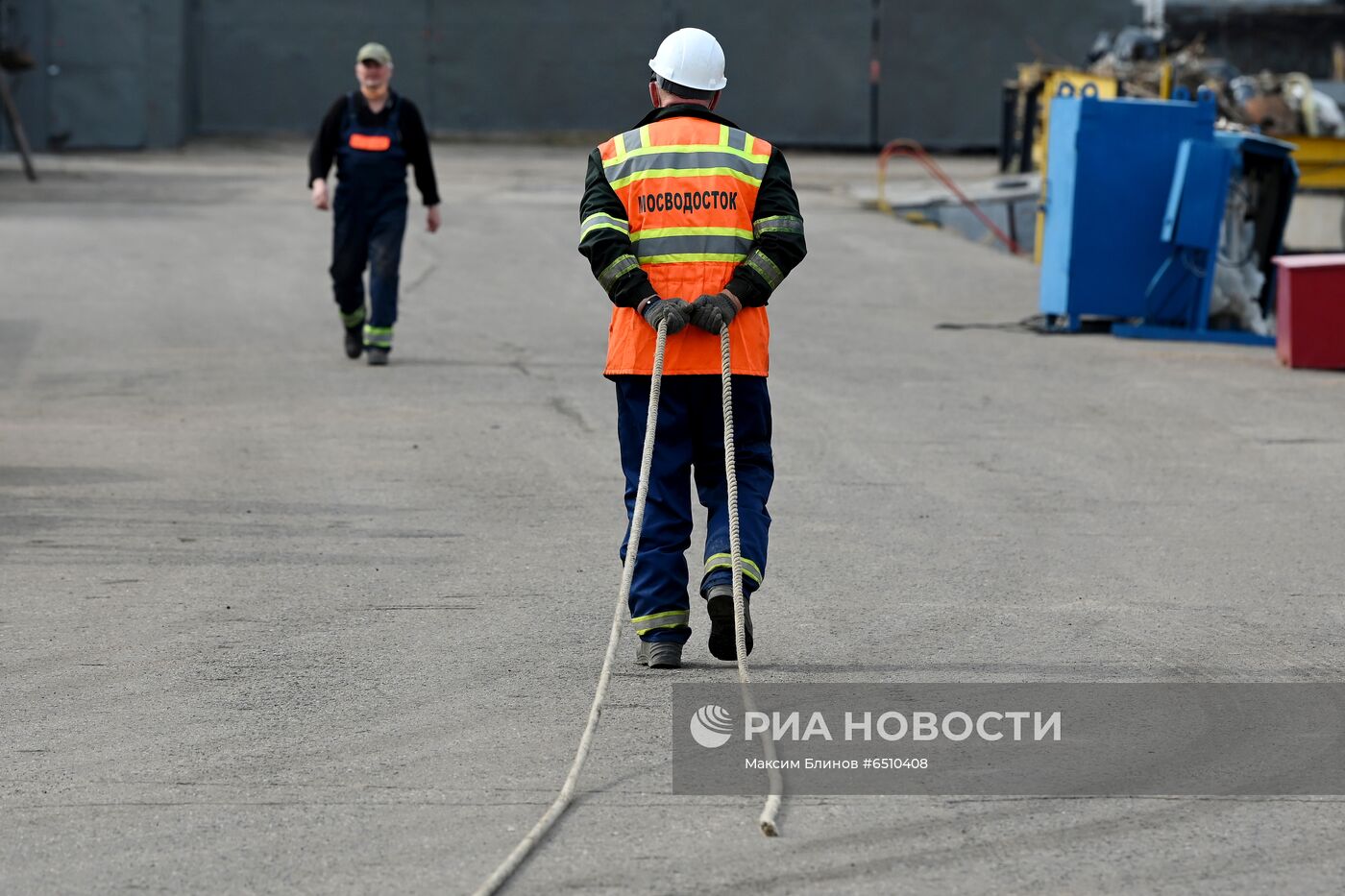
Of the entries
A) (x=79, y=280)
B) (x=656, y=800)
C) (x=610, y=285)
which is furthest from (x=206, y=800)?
(x=79, y=280)

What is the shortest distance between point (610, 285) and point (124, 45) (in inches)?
1170

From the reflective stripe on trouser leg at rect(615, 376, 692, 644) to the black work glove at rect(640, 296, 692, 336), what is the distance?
0.77 ft

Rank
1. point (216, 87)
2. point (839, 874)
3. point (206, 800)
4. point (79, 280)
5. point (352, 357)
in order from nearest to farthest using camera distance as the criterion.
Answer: point (839, 874)
point (206, 800)
point (352, 357)
point (79, 280)
point (216, 87)

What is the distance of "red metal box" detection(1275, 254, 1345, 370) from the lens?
13141mm

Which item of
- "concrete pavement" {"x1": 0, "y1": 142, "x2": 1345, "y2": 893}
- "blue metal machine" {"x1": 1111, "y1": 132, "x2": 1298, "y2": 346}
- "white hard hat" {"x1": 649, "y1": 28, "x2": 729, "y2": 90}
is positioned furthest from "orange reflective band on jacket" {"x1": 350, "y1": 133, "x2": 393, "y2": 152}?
"white hard hat" {"x1": 649, "y1": 28, "x2": 729, "y2": 90}

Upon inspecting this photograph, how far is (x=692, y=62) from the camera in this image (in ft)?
19.9

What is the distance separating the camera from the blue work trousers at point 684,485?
6.00 metres

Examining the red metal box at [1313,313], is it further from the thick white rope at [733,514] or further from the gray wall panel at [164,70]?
the gray wall panel at [164,70]

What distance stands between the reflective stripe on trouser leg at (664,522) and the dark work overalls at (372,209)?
21.4ft

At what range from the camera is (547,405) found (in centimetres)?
1139

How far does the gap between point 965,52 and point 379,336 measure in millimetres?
24809

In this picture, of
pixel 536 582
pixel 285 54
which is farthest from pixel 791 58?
pixel 536 582

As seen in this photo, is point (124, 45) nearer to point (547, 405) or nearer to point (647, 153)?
point (547, 405)

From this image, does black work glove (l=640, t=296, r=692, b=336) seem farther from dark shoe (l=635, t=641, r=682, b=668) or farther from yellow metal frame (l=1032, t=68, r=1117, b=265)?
yellow metal frame (l=1032, t=68, r=1117, b=265)
